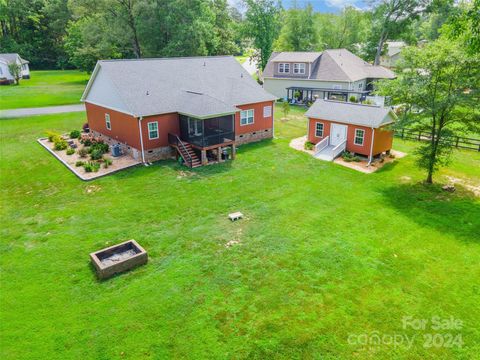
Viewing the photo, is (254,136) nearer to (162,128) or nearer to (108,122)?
(162,128)

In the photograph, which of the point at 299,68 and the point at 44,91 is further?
the point at 44,91

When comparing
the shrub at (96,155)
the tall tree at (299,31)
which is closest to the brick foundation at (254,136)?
the shrub at (96,155)

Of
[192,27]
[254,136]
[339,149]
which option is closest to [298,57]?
[192,27]

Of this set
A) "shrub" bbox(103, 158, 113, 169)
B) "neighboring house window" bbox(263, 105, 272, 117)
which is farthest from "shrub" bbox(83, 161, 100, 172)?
"neighboring house window" bbox(263, 105, 272, 117)

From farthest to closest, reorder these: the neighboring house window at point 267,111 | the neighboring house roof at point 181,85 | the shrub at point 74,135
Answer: the neighboring house window at point 267,111 → the shrub at point 74,135 → the neighboring house roof at point 181,85

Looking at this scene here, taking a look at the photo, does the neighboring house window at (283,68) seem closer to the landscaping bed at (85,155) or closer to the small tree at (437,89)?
the small tree at (437,89)

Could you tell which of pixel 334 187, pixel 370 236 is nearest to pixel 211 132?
pixel 334 187

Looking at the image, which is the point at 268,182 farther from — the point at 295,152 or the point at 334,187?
the point at 295,152
